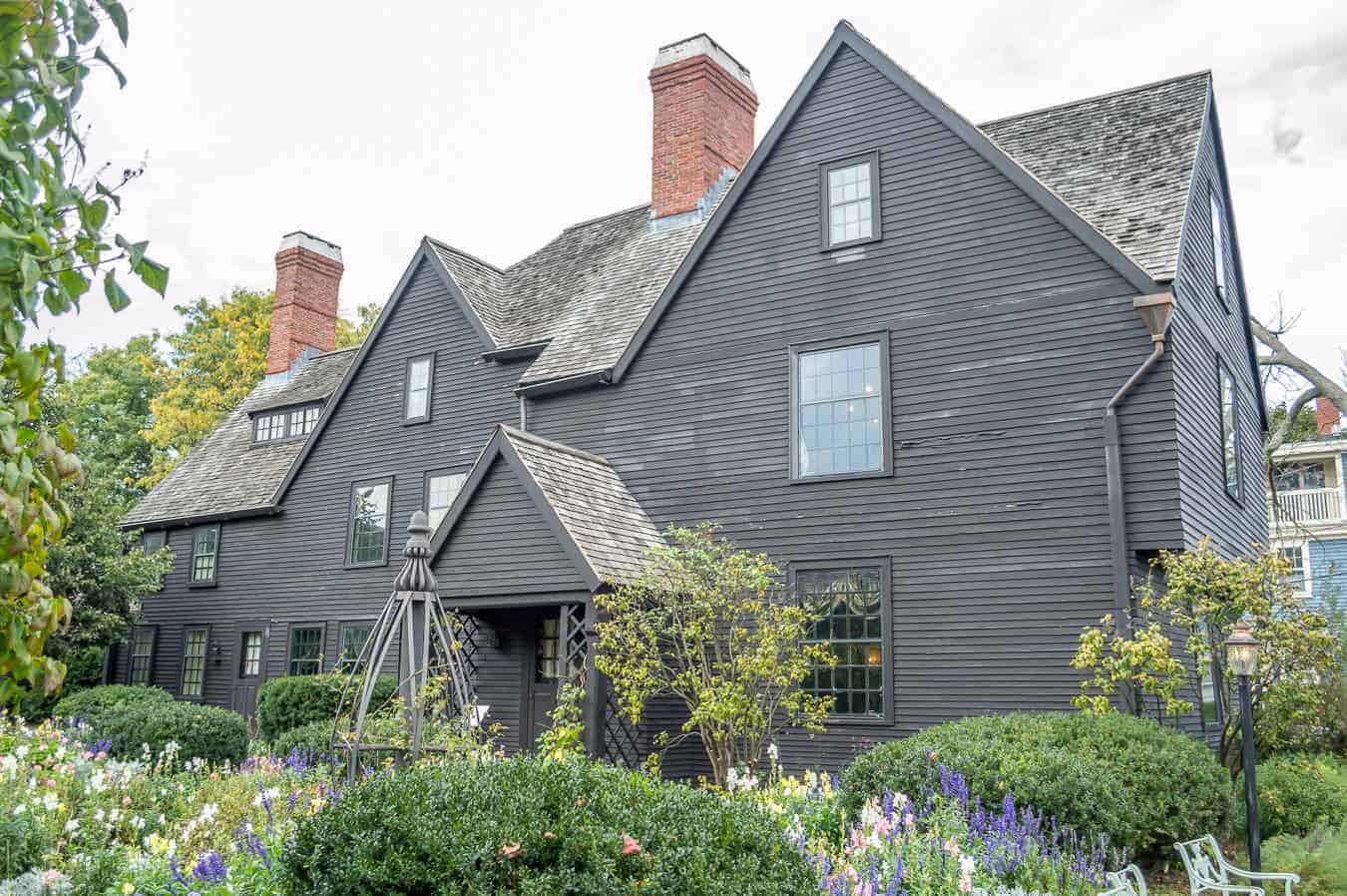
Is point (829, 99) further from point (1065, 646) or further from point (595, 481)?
point (1065, 646)

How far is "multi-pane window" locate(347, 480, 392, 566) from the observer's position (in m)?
22.3

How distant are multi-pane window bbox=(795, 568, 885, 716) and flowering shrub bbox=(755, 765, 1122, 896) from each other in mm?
5468

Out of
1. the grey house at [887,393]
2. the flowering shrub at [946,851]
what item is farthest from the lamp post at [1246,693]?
the grey house at [887,393]

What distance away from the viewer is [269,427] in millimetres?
27719

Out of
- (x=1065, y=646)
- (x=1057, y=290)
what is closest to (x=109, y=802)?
(x=1065, y=646)

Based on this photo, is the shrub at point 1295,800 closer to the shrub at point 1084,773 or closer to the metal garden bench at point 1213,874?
the shrub at point 1084,773

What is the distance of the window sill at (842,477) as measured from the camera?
49.0ft

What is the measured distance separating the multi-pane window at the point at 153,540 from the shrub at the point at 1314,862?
2461 centimetres

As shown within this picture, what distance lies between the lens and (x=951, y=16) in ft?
38.3

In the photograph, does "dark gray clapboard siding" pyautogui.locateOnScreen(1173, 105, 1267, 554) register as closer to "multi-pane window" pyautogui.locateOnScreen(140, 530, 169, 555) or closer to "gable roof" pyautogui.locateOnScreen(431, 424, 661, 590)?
"gable roof" pyautogui.locateOnScreen(431, 424, 661, 590)

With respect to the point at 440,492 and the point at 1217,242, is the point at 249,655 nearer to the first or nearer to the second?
the point at 440,492

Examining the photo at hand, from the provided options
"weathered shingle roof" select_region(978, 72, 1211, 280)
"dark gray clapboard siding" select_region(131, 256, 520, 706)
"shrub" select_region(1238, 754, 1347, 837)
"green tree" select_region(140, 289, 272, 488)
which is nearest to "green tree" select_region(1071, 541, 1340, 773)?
"shrub" select_region(1238, 754, 1347, 837)

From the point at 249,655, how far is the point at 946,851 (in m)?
20.5

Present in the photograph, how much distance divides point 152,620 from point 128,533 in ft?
7.01
